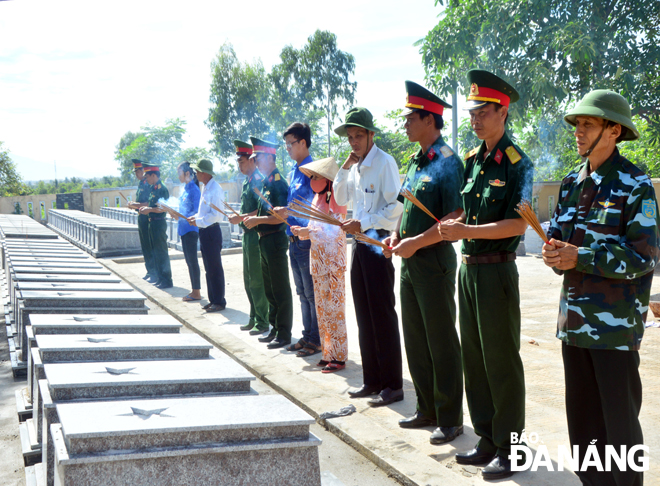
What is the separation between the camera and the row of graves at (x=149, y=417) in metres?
2.24

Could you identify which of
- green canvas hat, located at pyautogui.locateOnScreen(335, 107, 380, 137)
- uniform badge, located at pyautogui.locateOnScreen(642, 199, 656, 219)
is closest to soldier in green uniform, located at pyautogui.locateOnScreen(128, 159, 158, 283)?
green canvas hat, located at pyautogui.locateOnScreen(335, 107, 380, 137)

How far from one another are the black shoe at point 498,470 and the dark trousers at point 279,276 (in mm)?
3380

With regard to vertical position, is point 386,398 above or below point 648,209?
below

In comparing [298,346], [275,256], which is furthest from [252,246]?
[298,346]

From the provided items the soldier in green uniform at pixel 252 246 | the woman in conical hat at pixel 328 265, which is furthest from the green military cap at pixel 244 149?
the woman in conical hat at pixel 328 265

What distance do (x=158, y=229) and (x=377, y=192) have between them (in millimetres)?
6690

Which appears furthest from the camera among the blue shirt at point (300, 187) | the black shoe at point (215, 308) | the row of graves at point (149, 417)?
the black shoe at point (215, 308)

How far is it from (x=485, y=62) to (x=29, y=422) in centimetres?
1133

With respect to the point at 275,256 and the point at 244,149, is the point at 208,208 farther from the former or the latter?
the point at 275,256

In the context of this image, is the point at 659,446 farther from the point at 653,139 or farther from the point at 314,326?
the point at 653,139

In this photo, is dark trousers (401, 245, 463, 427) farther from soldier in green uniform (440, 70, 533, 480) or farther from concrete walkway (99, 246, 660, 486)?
soldier in green uniform (440, 70, 533, 480)

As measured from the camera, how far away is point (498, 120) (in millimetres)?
3133

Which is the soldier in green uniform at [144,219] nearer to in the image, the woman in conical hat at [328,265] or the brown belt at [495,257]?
the woman in conical hat at [328,265]

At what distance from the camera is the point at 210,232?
26.8 ft
